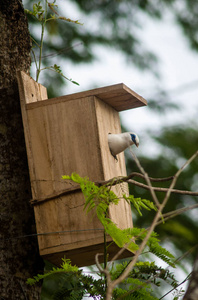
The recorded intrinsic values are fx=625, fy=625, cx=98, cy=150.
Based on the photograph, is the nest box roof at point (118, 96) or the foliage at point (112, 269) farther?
the nest box roof at point (118, 96)

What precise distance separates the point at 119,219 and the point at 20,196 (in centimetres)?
52

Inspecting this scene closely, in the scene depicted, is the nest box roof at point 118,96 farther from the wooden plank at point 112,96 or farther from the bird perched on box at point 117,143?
the bird perched on box at point 117,143

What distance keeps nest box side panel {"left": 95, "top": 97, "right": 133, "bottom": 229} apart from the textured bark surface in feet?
1.41

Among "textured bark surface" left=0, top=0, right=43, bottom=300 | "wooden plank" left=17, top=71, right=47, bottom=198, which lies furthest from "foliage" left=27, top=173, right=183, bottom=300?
"wooden plank" left=17, top=71, right=47, bottom=198

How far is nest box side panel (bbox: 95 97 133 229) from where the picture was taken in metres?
3.10

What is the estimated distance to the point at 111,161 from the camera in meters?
3.24

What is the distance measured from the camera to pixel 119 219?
317 centimetres

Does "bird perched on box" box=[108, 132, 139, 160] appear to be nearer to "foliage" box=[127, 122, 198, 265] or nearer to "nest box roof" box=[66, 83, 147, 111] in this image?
"nest box roof" box=[66, 83, 147, 111]

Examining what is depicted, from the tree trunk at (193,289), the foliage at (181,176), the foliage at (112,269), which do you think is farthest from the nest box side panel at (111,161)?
the tree trunk at (193,289)

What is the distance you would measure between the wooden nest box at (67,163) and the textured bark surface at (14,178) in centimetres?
9

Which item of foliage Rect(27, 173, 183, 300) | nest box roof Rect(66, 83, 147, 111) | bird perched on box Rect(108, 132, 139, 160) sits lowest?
foliage Rect(27, 173, 183, 300)

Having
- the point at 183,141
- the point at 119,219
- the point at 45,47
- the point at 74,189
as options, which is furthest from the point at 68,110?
the point at 45,47

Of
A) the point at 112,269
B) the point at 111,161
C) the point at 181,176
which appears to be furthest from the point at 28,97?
the point at 181,176

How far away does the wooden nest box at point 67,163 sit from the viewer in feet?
9.98
